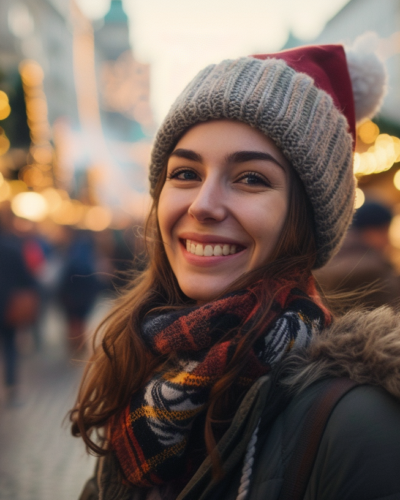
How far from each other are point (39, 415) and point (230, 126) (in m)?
4.57

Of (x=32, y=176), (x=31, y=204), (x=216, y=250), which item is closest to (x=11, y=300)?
(x=216, y=250)

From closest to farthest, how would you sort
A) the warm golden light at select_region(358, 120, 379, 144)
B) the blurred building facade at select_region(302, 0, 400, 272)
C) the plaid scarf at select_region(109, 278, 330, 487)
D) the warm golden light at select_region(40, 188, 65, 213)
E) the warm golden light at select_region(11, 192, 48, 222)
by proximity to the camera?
the plaid scarf at select_region(109, 278, 330, 487) < the blurred building facade at select_region(302, 0, 400, 272) < the warm golden light at select_region(358, 120, 379, 144) < the warm golden light at select_region(11, 192, 48, 222) < the warm golden light at select_region(40, 188, 65, 213)

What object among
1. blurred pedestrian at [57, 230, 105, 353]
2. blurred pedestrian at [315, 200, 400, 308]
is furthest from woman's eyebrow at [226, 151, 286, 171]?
blurred pedestrian at [57, 230, 105, 353]

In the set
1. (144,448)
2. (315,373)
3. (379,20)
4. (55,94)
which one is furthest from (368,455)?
(55,94)

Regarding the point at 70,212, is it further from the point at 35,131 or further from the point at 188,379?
the point at 188,379

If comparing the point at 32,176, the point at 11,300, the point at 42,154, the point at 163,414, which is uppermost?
the point at 163,414

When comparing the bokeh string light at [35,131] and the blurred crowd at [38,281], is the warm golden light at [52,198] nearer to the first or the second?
the bokeh string light at [35,131]

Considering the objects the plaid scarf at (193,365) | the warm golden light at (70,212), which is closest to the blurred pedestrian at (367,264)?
the plaid scarf at (193,365)

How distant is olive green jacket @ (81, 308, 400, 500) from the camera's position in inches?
40.4

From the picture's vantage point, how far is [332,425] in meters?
1.09

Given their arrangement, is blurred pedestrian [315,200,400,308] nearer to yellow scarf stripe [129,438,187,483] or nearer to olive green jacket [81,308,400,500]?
olive green jacket [81,308,400,500]

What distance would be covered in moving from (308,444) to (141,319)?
0.93 m

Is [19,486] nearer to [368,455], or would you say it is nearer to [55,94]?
[368,455]

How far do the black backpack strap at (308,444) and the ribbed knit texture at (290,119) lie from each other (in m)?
0.73
